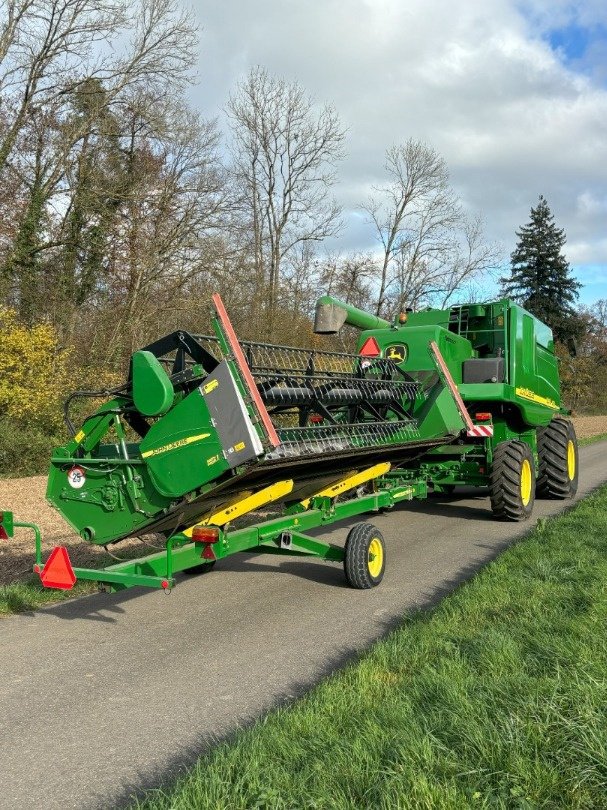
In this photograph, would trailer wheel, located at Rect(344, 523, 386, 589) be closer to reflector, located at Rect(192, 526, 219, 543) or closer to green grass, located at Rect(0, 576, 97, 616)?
reflector, located at Rect(192, 526, 219, 543)

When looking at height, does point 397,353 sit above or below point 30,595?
above

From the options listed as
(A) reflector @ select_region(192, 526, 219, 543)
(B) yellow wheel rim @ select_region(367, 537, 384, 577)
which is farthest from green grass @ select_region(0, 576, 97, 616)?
(B) yellow wheel rim @ select_region(367, 537, 384, 577)

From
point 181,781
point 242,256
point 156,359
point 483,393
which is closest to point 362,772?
point 181,781

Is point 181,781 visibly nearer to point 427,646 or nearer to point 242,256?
point 427,646

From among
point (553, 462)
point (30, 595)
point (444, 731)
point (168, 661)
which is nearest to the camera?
point (444, 731)

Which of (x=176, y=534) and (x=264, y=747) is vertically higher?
(x=176, y=534)

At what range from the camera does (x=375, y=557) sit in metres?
6.53

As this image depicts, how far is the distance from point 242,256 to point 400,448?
17480 millimetres

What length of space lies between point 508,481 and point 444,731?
6743 mm

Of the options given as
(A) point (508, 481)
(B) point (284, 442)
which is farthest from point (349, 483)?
(A) point (508, 481)

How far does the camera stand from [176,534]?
17.2 ft

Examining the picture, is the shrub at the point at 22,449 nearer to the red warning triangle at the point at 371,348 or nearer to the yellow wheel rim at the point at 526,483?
the red warning triangle at the point at 371,348

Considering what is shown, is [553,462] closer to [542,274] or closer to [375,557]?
[375,557]

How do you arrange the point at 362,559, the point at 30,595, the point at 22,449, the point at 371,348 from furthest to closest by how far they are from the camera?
the point at 22,449 → the point at 371,348 → the point at 362,559 → the point at 30,595
